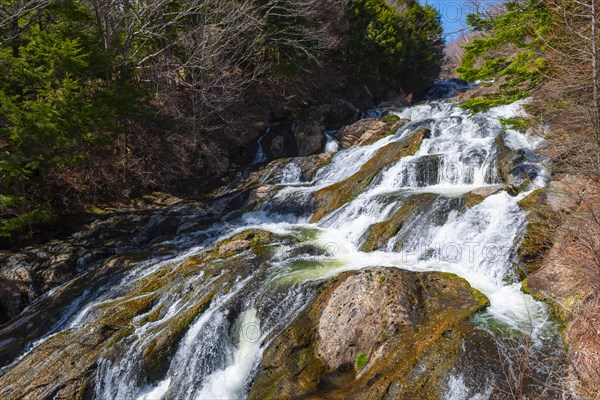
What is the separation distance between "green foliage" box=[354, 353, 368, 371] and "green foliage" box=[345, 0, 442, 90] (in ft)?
77.8

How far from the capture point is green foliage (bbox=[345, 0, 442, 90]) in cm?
2553

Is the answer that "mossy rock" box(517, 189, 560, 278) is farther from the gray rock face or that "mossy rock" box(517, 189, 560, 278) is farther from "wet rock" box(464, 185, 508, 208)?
the gray rock face

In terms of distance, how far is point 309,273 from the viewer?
7.44m

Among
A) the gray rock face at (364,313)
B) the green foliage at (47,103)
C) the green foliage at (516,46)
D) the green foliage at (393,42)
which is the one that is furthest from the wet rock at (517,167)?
the green foliage at (393,42)

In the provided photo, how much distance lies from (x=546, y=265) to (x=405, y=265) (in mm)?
2363

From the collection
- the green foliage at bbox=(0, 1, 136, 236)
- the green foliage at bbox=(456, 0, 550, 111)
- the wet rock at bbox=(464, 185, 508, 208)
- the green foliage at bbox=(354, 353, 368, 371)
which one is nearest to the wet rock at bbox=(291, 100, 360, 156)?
the green foliage at bbox=(0, 1, 136, 236)

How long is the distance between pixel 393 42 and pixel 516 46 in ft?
63.7

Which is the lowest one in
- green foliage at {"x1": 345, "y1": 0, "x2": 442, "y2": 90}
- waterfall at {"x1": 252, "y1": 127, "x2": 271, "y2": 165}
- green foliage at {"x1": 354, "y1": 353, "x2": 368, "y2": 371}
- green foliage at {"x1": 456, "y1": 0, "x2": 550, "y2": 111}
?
green foliage at {"x1": 354, "y1": 353, "x2": 368, "y2": 371}

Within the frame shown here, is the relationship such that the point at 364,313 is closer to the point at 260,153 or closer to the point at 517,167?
the point at 517,167

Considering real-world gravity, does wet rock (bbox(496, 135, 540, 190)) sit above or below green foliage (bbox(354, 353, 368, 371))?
above

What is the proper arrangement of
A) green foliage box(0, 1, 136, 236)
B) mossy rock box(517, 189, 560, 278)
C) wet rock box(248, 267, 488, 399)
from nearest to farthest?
wet rock box(248, 267, 488, 399), mossy rock box(517, 189, 560, 278), green foliage box(0, 1, 136, 236)

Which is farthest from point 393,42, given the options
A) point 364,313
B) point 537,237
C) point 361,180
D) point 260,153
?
point 364,313

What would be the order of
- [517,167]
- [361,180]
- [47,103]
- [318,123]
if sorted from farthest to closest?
[318,123] < [361,180] < [47,103] < [517,167]

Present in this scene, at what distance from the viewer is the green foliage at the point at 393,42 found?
25531 mm
